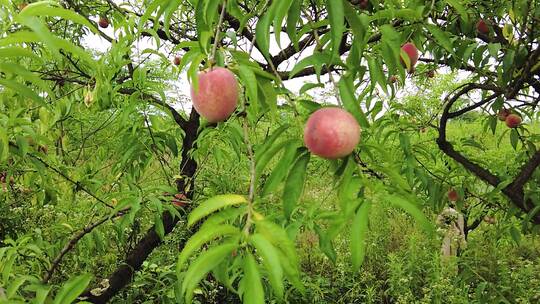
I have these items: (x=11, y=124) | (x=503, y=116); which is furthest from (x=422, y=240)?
(x=11, y=124)

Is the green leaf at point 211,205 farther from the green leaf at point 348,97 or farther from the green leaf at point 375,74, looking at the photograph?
the green leaf at point 375,74

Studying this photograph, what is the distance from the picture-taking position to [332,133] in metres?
0.68

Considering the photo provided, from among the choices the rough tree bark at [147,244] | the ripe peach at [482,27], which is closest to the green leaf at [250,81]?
the rough tree bark at [147,244]

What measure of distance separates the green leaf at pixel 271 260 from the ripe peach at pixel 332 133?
19 centimetres

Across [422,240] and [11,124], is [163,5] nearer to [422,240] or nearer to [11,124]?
[11,124]

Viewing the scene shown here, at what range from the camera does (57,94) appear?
2016 millimetres

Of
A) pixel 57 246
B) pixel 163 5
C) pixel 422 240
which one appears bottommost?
pixel 163 5

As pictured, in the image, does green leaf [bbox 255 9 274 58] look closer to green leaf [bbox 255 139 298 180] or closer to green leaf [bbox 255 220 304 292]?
green leaf [bbox 255 139 298 180]

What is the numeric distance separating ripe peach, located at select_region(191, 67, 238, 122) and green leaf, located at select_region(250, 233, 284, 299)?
0.28m

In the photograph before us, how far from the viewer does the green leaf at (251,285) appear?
0.53m

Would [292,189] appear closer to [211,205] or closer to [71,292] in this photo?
[211,205]

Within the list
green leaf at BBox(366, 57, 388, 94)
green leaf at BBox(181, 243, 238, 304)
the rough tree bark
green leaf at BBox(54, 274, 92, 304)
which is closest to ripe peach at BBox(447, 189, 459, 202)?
the rough tree bark

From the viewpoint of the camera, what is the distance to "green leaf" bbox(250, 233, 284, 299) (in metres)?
0.53

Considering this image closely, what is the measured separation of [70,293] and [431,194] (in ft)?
4.28
